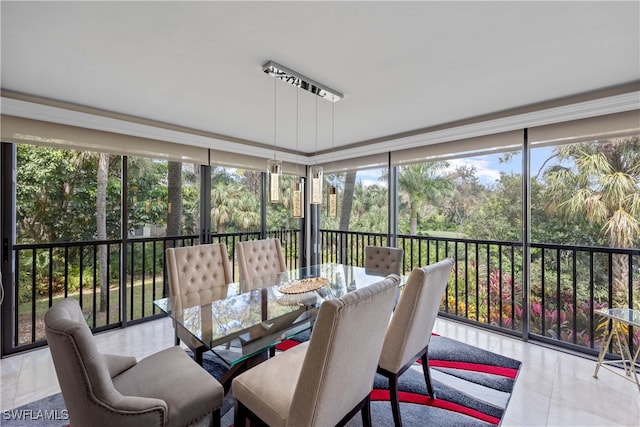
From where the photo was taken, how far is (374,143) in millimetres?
4113

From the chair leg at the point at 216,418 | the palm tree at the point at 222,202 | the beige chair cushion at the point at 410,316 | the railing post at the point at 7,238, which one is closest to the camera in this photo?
the chair leg at the point at 216,418

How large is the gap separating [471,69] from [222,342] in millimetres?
2420

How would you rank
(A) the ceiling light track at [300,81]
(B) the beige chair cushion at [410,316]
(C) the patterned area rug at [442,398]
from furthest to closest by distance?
(A) the ceiling light track at [300,81]
(C) the patterned area rug at [442,398]
(B) the beige chair cushion at [410,316]

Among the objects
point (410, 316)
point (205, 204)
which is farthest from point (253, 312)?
point (205, 204)

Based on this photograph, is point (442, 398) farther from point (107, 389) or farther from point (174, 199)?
point (174, 199)

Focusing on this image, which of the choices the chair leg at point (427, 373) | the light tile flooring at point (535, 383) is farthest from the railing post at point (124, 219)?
the chair leg at point (427, 373)

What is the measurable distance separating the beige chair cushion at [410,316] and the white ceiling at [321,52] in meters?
1.35

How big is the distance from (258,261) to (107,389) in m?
2.03

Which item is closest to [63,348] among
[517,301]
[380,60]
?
[380,60]

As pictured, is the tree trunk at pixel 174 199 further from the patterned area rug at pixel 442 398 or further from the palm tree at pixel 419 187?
the palm tree at pixel 419 187

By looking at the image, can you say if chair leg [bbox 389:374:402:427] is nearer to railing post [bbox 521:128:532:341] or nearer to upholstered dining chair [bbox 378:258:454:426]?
upholstered dining chair [bbox 378:258:454:426]

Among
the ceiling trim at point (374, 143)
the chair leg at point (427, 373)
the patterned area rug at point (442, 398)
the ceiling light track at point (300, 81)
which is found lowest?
the patterned area rug at point (442, 398)

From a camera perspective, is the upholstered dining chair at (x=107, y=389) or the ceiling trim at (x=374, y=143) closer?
the upholstered dining chair at (x=107, y=389)

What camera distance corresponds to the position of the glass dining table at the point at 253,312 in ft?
5.36
